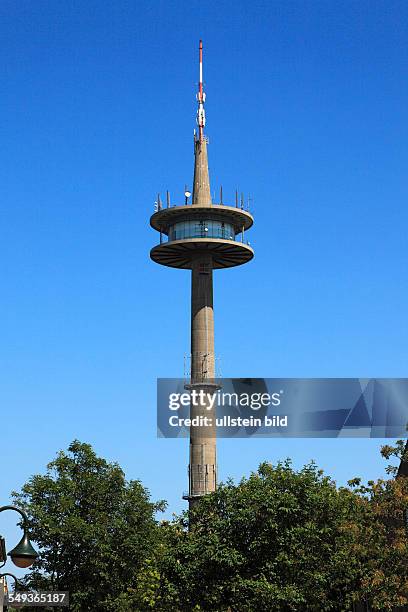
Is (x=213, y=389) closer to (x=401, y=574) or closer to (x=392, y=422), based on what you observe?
(x=392, y=422)

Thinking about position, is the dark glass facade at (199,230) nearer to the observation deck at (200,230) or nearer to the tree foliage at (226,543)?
the observation deck at (200,230)

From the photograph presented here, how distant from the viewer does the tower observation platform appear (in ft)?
353

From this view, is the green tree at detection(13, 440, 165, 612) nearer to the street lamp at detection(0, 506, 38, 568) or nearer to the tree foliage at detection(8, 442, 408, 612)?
the tree foliage at detection(8, 442, 408, 612)

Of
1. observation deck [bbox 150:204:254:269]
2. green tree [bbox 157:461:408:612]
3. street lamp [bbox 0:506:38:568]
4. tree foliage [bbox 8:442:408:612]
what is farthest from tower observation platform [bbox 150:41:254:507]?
street lamp [bbox 0:506:38:568]

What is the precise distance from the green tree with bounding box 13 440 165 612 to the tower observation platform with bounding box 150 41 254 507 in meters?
34.2

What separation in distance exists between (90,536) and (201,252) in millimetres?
52037

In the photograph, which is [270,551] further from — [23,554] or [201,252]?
[201,252]

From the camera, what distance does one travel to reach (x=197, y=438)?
353 ft

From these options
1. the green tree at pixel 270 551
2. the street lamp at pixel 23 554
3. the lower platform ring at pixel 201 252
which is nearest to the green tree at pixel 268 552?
the green tree at pixel 270 551

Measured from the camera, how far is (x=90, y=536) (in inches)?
2712

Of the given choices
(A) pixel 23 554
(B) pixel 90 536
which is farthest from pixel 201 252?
(A) pixel 23 554

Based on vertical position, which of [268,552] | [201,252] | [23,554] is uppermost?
[201,252]

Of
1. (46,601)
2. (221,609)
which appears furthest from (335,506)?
(46,601)

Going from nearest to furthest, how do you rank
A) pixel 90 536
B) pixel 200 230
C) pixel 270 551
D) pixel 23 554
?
pixel 23 554
pixel 270 551
pixel 90 536
pixel 200 230
